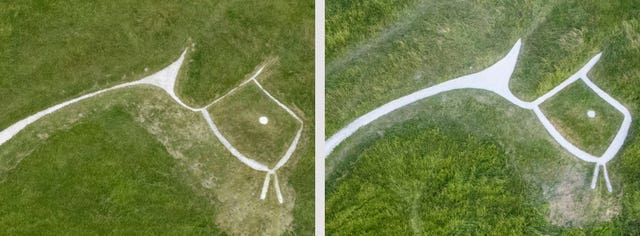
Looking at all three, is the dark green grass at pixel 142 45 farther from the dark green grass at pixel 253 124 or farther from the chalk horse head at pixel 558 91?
the chalk horse head at pixel 558 91

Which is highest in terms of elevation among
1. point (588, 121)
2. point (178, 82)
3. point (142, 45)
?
point (142, 45)

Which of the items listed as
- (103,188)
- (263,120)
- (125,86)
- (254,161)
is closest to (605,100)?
(263,120)

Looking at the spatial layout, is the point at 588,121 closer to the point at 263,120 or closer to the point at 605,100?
the point at 605,100

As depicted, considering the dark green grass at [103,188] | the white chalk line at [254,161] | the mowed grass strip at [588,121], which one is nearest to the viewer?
the dark green grass at [103,188]

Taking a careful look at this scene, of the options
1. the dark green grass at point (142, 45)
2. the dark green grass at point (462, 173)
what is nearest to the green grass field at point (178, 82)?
the dark green grass at point (142, 45)

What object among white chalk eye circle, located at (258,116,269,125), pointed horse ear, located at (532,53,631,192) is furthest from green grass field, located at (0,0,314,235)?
pointed horse ear, located at (532,53,631,192)

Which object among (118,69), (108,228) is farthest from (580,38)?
(108,228)

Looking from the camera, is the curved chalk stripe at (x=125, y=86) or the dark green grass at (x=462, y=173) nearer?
the curved chalk stripe at (x=125, y=86)
